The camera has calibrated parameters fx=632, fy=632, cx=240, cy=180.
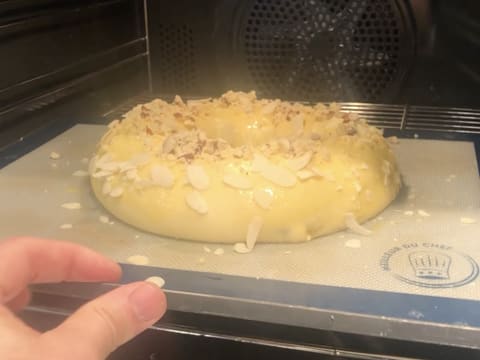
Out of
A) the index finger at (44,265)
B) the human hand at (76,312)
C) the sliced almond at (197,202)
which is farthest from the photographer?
the sliced almond at (197,202)

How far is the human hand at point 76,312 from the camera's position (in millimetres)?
402

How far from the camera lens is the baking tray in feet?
2.00

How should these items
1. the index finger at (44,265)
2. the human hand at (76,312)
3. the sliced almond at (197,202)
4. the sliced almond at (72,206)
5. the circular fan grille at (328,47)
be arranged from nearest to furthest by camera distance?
the human hand at (76,312) → the index finger at (44,265) → the sliced almond at (197,202) → the sliced almond at (72,206) → the circular fan grille at (328,47)

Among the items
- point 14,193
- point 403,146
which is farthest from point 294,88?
point 14,193

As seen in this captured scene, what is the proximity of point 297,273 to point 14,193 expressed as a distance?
1.46ft

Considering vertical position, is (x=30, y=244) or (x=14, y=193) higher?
(x=30, y=244)

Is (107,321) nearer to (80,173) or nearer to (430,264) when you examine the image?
(430,264)

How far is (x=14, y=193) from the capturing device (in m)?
0.90

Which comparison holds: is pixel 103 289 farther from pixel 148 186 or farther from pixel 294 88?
pixel 294 88

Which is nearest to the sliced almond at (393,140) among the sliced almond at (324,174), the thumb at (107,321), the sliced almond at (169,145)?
the sliced almond at (324,174)

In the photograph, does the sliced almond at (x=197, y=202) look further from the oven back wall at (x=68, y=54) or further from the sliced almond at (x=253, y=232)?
the oven back wall at (x=68, y=54)

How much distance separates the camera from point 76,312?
45cm

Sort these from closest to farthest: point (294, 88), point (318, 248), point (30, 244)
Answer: point (30, 244) < point (318, 248) < point (294, 88)

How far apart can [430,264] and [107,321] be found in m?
0.40
